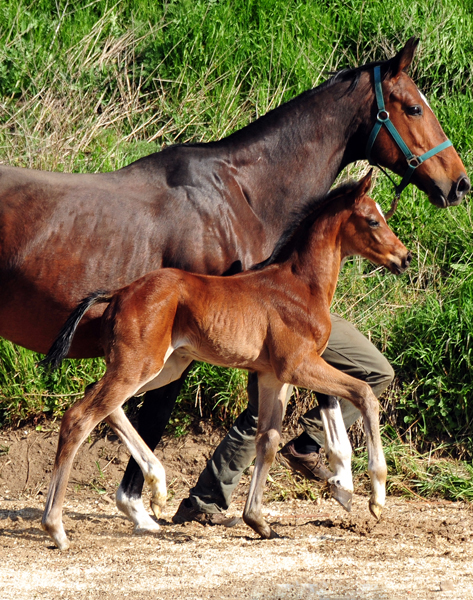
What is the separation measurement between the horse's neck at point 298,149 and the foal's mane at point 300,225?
16 centimetres

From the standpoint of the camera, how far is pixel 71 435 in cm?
399

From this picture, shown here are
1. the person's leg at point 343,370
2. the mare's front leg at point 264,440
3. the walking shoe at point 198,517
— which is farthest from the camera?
the walking shoe at point 198,517

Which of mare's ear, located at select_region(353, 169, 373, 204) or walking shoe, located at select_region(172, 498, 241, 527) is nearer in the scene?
mare's ear, located at select_region(353, 169, 373, 204)

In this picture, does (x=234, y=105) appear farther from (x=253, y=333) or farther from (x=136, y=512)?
(x=136, y=512)

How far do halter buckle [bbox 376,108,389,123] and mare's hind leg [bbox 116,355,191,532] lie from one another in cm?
175

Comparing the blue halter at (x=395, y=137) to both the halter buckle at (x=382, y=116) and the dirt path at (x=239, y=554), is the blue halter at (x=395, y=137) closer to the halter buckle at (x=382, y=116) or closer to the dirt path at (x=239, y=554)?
the halter buckle at (x=382, y=116)

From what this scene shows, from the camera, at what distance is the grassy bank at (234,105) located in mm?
5891

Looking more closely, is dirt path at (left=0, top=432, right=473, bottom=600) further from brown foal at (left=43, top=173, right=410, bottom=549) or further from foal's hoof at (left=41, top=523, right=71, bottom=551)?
brown foal at (left=43, top=173, right=410, bottom=549)

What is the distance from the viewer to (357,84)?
15.1 feet

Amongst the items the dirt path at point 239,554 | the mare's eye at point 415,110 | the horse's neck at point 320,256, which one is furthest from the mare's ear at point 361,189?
the dirt path at point 239,554

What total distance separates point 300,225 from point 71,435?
5.34ft

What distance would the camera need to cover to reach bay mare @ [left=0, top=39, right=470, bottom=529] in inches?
165

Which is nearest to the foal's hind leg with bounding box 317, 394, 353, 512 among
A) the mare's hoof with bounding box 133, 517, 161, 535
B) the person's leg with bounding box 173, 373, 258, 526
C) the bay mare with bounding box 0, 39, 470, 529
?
the person's leg with bounding box 173, 373, 258, 526

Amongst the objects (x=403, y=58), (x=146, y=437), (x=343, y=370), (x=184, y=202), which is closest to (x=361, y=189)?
(x=403, y=58)
